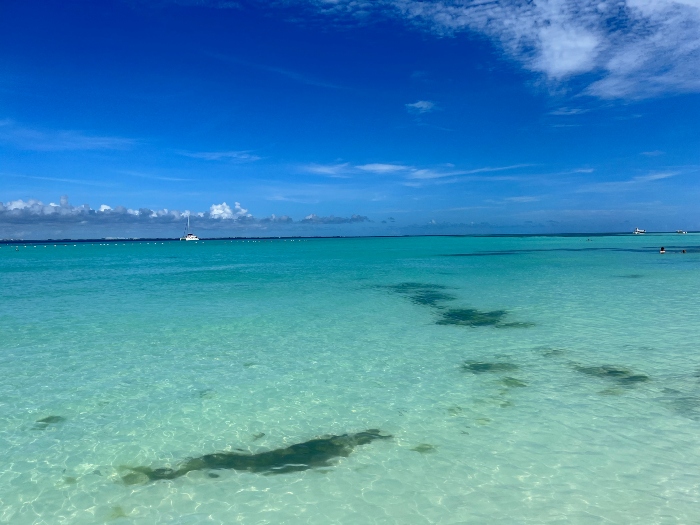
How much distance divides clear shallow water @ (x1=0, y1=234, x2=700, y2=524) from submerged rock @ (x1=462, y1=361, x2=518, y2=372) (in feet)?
0.28

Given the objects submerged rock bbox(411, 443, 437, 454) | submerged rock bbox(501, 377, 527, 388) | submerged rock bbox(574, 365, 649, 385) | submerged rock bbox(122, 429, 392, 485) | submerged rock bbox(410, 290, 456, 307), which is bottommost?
submerged rock bbox(122, 429, 392, 485)

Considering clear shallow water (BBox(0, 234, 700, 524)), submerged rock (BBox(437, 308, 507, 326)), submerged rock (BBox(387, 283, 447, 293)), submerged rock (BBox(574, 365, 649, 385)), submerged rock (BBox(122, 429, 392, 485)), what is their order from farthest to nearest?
submerged rock (BBox(387, 283, 447, 293))
submerged rock (BBox(437, 308, 507, 326))
submerged rock (BBox(574, 365, 649, 385))
submerged rock (BBox(122, 429, 392, 485))
clear shallow water (BBox(0, 234, 700, 524))

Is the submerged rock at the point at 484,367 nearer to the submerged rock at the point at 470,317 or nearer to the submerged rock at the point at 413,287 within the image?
the submerged rock at the point at 470,317

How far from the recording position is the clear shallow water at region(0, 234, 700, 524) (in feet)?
20.4

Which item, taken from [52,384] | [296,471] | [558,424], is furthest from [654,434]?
[52,384]

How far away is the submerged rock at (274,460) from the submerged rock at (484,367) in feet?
14.6

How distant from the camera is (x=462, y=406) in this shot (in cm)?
927

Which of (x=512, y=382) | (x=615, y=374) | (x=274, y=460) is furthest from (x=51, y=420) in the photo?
(x=615, y=374)

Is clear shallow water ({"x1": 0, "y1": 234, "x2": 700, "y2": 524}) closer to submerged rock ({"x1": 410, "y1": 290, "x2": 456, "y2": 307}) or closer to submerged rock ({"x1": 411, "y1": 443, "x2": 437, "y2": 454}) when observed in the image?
submerged rock ({"x1": 411, "y1": 443, "x2": 437, "y2": 454})

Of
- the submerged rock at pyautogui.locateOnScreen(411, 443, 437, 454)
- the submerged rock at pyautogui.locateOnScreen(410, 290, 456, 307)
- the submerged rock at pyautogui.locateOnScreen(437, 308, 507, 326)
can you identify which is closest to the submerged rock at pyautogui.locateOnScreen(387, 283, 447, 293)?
the submerged rock at pyautogui.locateOnScreen(410, 290, 456, 307)

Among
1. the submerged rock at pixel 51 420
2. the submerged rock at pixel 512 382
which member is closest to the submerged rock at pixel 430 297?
the submerged rock at pixel 512 382

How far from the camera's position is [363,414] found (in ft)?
29.6

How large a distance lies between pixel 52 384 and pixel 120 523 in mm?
6601

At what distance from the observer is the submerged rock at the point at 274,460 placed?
6.96m
